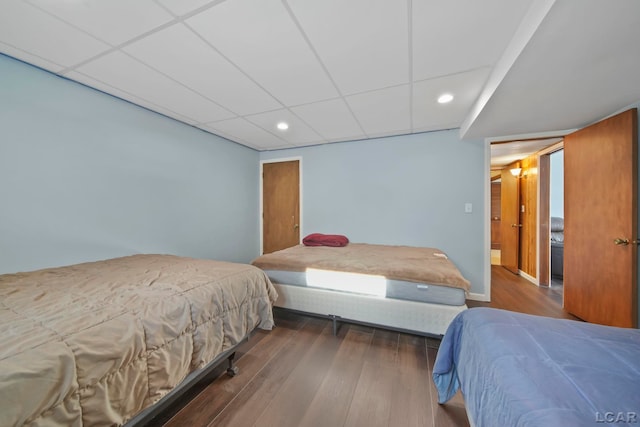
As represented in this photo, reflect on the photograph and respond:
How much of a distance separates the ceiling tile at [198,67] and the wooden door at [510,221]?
4.89m

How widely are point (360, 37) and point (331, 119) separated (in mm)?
1330

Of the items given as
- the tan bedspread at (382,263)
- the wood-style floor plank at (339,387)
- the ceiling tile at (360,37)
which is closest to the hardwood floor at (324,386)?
the wood-style floor plank at (339,387)

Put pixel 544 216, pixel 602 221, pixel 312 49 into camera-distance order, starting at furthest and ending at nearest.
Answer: pixel 544 216 < pixel 602 221 < pixel 312 49

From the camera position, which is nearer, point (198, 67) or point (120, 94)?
point (198, 67)

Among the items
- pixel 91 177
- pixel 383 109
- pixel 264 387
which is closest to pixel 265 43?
pixel 383 109

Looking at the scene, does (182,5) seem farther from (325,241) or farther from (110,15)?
(325,241)

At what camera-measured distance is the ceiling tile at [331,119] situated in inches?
96.5

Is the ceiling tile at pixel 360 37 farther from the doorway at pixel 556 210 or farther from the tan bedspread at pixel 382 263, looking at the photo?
the doorway at pixel 556 210

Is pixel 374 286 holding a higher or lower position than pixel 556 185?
lower

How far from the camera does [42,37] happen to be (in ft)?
4.84

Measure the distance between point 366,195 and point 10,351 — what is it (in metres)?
3.41

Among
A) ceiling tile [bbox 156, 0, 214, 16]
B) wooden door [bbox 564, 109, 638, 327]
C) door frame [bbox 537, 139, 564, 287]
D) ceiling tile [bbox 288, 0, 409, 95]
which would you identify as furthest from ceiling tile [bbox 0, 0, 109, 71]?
door frame [bbox 537, 139, 564, 287]

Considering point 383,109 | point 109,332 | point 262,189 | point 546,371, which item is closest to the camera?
point 546,371

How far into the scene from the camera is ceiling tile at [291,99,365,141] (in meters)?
2.45
